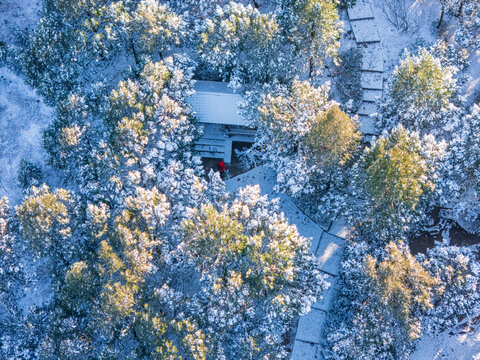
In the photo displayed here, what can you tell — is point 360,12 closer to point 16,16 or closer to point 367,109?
point 367,109

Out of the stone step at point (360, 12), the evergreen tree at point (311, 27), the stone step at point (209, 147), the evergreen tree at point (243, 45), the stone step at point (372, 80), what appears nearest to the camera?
the evergreen tree at point (311, 27)

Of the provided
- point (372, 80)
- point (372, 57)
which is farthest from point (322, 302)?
point (372, 57)

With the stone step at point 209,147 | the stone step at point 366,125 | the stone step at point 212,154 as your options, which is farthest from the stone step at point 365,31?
the stone step at point 212,154

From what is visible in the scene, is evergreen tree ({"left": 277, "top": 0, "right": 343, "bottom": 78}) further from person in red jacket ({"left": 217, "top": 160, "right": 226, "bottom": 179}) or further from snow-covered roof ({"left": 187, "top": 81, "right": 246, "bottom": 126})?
person in red jacket ({"left": 217, "top": 160, "right": 226, "bottom": 179})

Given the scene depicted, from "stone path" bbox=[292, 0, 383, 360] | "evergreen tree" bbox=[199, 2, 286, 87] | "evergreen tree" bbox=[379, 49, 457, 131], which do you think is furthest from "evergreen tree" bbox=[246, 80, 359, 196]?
"stone path" bbox=[292, 0, 383, 360]

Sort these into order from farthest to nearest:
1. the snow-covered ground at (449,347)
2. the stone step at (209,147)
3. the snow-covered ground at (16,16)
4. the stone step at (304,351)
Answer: the snow-covered ground at (16,16), the stone step at (209,147), the stone step at (304,351), the snow-covered ground at (449,347)

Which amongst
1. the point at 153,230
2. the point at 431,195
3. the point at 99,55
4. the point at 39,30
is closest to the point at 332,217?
the point at 431,195

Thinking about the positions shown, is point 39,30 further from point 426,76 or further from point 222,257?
point 426,76

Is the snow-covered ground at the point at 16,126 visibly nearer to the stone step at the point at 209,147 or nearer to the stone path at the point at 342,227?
the stone step at the point at 209,147
